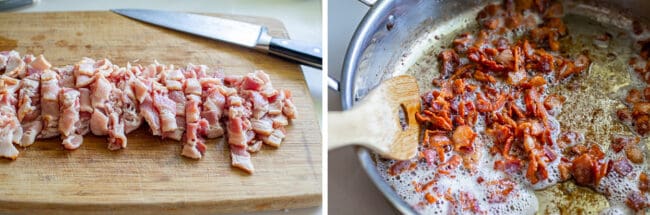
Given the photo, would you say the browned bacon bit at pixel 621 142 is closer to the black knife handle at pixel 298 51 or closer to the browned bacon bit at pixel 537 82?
the browned bacon bit at pixel 537 82

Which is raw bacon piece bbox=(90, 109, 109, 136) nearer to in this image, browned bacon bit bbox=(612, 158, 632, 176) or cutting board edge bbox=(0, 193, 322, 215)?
cutting board edge bbox=(0, 193, 322, 215)

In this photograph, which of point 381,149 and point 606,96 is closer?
point 381,149

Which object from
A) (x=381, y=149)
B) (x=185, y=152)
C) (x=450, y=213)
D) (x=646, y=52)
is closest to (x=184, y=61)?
(x=185, y=152)

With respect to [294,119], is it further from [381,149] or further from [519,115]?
[519,115]

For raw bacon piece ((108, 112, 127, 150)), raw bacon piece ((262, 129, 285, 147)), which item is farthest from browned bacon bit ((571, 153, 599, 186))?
raw bacon piece ((108, 112, 127, 150))

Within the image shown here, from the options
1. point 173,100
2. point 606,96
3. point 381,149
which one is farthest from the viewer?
point 606,96

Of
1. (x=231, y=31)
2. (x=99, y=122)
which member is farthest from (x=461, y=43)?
(x=99, y=122)

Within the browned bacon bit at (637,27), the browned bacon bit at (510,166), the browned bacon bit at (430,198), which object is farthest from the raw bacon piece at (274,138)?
the browned bacon bit at (637,27)
